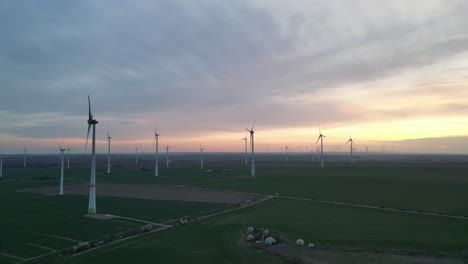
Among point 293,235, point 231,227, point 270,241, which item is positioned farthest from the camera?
point 231,227

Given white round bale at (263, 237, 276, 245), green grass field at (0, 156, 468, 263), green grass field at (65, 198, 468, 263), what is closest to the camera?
green grass field at (65, 198, 468, 263)

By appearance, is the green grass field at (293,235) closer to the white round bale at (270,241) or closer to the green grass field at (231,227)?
the green grass field at (231,227)

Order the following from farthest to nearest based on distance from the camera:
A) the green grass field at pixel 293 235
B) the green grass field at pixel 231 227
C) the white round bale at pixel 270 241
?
the white round bale at pixel 270 241 → the green grass field at pixel 231 227 → the green grass field at pixel 293 235

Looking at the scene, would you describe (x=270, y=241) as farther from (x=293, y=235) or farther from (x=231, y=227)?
(x=231, y=227)

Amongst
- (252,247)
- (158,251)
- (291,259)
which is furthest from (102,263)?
(291,259)

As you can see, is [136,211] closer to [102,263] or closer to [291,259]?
[102,263]

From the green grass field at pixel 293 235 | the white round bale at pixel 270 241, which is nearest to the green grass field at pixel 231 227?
the green grass field at pixel 293 235

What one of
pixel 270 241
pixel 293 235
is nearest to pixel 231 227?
pixel 293 235

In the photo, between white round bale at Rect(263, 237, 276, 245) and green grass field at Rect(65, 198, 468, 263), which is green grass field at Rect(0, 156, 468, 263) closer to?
green grass field at Rect(65, 198, 468, 263)

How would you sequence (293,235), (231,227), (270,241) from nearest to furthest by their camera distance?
(270,241)
(293,235)
(231,227)

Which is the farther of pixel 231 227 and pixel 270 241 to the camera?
pixel 231 227

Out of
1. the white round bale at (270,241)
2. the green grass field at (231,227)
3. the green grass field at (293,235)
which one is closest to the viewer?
the green grass field at (293,235)

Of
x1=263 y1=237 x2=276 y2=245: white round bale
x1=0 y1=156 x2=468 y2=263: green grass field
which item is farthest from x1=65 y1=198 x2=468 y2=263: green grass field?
x1=263 y1=237 x2=276 y2=245: white round bale

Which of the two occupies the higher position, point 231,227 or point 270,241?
point 270,241
